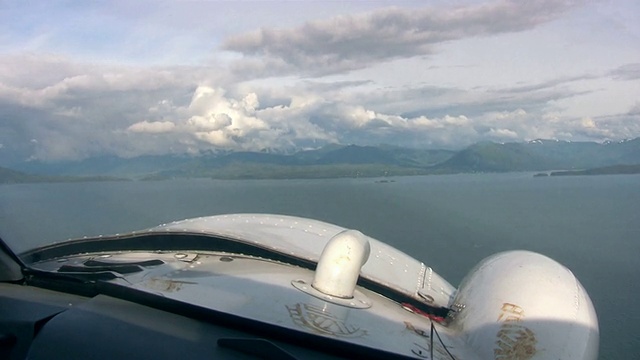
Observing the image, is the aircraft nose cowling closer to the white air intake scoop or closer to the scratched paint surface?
the scratched paint surface

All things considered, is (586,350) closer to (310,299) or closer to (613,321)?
(310,299)

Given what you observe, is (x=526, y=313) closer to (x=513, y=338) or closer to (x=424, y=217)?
(x=513, y=338)

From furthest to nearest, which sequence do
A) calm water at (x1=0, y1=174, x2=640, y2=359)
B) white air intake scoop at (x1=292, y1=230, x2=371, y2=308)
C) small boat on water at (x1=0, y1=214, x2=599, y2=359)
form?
1. calm water at (x1=0, y1=174, x2=640, y2=359)
2. white air intake scoop at (x1=292, y1=230, x2=371, y2=308)
3. small boat on water at (x1=0, y1=214, x2=599, y2=359)

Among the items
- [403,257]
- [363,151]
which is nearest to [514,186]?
[363,151]

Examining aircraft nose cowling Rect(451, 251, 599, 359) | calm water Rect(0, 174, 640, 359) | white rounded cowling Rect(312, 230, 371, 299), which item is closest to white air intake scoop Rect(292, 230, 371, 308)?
white rounded cowling Rect(312, 230, 371, 299)

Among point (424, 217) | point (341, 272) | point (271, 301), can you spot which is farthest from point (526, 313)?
point (424, 217)

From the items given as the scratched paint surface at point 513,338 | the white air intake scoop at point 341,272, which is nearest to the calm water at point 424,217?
the white air intake scoop at point 341,272

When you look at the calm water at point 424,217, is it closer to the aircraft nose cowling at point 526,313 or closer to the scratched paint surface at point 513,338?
the aircraft nose cowling at point 526,313
